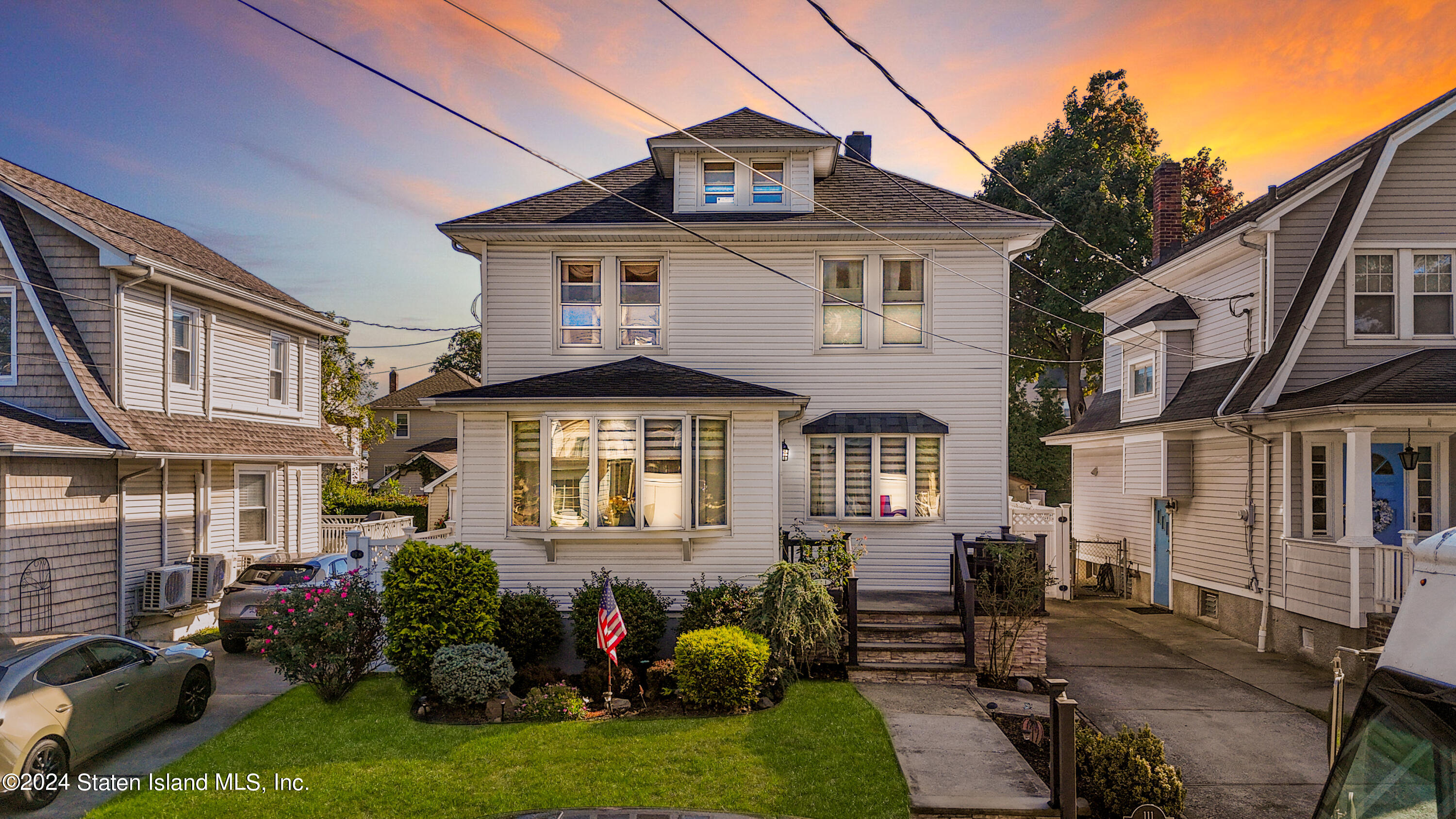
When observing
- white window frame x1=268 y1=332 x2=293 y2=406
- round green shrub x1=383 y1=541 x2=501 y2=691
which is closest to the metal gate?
round green shrub x1=383 y1=541 x2=501 y2=691

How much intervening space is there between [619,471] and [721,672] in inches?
145

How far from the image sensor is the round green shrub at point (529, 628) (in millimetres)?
10211

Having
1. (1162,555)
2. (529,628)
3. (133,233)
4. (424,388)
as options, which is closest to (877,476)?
(529,628)

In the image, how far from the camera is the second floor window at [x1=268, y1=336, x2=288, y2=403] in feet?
57.3

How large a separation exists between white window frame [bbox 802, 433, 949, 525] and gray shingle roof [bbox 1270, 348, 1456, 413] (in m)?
5.52

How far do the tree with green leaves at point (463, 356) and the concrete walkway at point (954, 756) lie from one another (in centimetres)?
4577

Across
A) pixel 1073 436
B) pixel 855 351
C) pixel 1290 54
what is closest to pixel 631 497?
pixel 855 351

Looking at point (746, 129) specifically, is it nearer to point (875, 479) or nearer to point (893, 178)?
point (893, 178)

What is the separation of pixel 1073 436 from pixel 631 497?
15.4 metres

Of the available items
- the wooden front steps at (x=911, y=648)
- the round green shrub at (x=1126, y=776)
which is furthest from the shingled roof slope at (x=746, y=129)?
the round green shrub at (x=1126, y=776)

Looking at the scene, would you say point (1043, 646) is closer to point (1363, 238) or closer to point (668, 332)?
point (668, 332)

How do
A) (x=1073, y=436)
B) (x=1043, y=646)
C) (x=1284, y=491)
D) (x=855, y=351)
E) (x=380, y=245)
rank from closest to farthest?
(x=1043, y=646) → (x=1284, y=491) → (x=855, y=351) → (x=380, y=245) → (x=1073, y=436)

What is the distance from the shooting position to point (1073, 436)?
21172 mm

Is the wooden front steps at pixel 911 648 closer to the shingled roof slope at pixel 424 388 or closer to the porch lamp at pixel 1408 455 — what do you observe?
the porch lamp at pixel 1408 455
